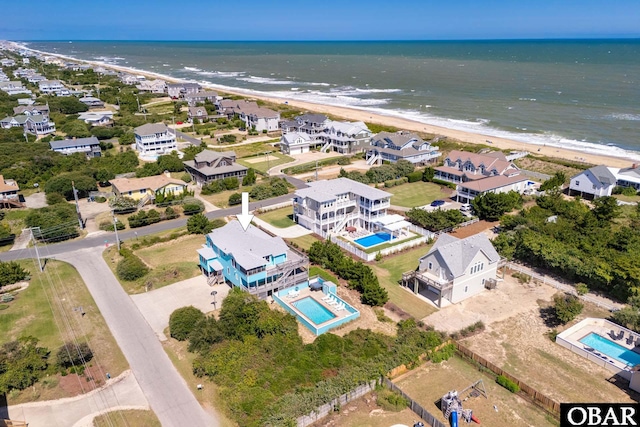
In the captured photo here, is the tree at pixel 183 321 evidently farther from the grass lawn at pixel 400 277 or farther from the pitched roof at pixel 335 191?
the pitched roof at pixel 335 191

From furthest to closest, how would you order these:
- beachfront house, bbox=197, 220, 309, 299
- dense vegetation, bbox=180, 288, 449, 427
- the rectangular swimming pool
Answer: beachfront house, bbox=197, 220, 309, 299, the rectangular swimming pool, dense vegetation, bbox=180, 288, 449, 427

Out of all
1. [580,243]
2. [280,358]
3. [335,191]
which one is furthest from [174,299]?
[580,243]

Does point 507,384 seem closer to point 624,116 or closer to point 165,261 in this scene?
point 165,261

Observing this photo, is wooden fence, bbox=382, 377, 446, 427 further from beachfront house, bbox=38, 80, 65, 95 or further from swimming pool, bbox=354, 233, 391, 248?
beachfront house, bbox=38, 80, 65, 95

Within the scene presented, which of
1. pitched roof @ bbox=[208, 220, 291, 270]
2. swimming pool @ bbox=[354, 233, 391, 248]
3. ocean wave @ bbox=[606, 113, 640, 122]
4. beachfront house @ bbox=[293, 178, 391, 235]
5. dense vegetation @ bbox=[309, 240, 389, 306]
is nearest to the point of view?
dense vegetation @ bbox=[309, 240, 389, 306]

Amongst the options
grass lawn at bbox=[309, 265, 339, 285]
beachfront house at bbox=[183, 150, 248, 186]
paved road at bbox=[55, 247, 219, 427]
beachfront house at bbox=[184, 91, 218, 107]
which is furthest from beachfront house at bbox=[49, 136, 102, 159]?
grass lawn at bbox=[309, 265, 339, 285]

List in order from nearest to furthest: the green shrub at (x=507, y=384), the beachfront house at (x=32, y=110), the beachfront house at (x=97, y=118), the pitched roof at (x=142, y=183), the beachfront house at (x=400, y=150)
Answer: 1. the green shrub at (x=507, y=384)
2. the pitched roof at (x=142, y=183)
3. the beachfront house at (x=400, y=150)
4. the beachfront house at (x=97, y=118)
5. the beachfront house at (x=32, y=110)

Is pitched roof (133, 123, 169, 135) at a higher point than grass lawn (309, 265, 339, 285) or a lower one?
higher

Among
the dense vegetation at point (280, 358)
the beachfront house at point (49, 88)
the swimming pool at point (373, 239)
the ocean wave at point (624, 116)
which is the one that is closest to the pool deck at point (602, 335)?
the dense vegetation at point (280, 358)
